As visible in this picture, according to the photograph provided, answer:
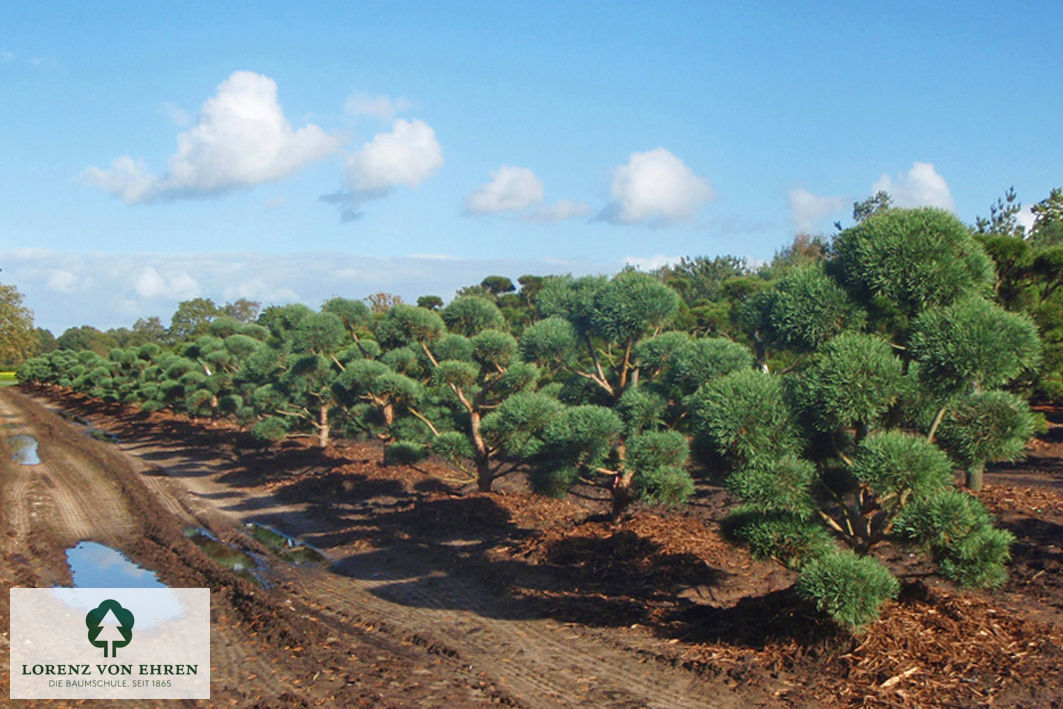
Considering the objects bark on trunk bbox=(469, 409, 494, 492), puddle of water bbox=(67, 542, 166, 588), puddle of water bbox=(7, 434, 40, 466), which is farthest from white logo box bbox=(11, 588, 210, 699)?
puddle of water bbox=(7, 434, 40, 466)

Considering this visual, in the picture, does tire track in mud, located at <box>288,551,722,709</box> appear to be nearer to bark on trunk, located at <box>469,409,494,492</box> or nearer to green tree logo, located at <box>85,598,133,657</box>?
green tree logo, located at <box>85,598,133,657</box>

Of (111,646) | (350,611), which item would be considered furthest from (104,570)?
(350,611)

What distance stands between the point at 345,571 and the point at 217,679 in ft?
13.5

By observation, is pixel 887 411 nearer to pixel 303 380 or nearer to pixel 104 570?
pixel 104 570

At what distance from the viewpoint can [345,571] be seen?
1158 centimetres

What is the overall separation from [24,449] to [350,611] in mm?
26073

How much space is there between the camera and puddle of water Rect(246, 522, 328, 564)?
12516 millimetres

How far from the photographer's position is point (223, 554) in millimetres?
13008

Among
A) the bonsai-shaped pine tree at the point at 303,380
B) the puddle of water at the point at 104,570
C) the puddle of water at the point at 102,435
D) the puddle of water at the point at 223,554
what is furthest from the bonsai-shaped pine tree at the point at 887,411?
the puddle of water at the point at 102,435

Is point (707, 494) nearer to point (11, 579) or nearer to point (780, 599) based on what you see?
point (780, 599)

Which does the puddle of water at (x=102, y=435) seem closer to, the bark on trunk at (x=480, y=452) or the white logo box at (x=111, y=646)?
the bark on trunk at (x=480, y=452)

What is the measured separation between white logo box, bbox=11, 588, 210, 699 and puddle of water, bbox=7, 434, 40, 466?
1743 centimetres

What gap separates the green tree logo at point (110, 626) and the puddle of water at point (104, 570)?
1358 millimetres

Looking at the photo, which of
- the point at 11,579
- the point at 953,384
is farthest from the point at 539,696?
the point at 11,579
